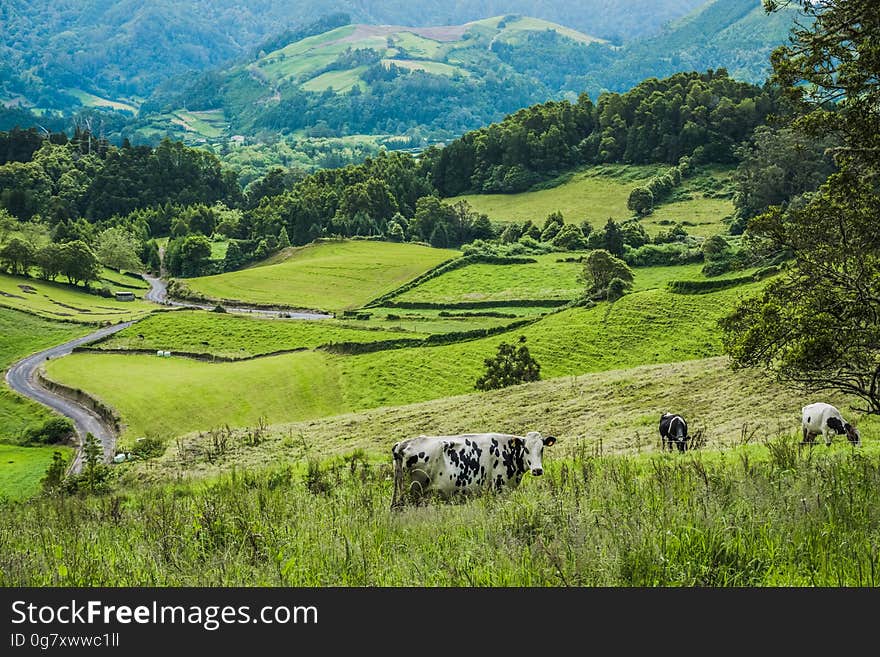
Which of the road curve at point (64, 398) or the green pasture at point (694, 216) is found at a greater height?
the green pasture at point (694, 216)

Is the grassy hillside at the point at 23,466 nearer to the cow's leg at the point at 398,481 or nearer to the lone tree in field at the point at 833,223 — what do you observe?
the cow's leg at the point at 398,481

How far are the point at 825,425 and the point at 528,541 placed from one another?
15467mm

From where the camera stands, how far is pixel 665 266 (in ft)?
368

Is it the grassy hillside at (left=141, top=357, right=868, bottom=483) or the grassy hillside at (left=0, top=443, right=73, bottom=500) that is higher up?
the grassy hillside at (left=141, top=357, right=868, bottom=483)

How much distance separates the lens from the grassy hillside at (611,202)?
149 m

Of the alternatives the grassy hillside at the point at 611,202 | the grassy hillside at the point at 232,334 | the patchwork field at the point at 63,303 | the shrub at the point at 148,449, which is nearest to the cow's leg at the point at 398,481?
the shrub at the point at 148,449

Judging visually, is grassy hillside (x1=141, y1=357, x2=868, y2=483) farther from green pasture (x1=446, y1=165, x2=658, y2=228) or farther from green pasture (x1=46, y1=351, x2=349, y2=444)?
green pasture (x1=446, y1=165, x2=658, y2=228)

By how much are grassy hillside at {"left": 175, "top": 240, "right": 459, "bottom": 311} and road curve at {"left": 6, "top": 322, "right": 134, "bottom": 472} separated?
107 ft

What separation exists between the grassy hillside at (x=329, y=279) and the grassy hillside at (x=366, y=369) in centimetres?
4090

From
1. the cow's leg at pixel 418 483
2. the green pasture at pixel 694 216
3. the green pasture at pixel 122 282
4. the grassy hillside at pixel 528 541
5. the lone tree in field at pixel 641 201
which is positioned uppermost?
the lone tree in field at pixel 641 201

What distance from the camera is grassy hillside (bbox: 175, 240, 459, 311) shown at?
4966 inches

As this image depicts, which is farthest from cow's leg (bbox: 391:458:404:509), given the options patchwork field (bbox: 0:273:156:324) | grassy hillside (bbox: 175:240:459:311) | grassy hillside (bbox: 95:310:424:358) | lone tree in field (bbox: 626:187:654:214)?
lone tree in field (bbox: 626:187:654:214)

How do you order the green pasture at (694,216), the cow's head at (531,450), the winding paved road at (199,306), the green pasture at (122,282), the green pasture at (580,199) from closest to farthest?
the cow's head at (531,450) → the winding paved road at (199,306) → the green pasture at (694,216) → the green pasture at (122,282) → the green pasture at (580,199)

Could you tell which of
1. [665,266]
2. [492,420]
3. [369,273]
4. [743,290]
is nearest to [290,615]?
[492,420]
